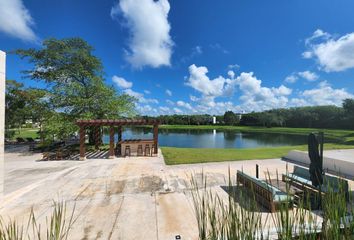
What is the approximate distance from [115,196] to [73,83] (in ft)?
41.7

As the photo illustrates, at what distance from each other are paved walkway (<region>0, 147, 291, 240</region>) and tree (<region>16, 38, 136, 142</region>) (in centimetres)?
624

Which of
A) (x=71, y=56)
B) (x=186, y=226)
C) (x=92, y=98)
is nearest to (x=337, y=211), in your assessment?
(x=186, y=226)

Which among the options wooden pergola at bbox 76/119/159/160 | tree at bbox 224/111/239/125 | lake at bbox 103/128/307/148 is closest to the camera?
wooden pergola at bbox 76/119/159/160

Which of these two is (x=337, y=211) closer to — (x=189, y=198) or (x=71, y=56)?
(x=189, y=198)

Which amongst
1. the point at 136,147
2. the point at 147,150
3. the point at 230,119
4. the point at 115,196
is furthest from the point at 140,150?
the point at 230,119

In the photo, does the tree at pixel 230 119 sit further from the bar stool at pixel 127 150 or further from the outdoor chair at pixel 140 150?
the bar stool at pixel 127 150

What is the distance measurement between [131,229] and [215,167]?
5653mm

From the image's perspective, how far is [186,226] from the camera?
397cm

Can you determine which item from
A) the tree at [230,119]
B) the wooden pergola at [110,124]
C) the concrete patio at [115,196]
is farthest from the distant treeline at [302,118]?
the concrete patio at [115,196]

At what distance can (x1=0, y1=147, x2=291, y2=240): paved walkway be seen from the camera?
3953 mm

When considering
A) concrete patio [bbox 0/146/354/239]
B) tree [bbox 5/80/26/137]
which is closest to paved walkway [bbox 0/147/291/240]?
concrete patio [bbox 0/146/354/239]

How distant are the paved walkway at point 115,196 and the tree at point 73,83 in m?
→ 6.24

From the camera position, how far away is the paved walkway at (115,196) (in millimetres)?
3953

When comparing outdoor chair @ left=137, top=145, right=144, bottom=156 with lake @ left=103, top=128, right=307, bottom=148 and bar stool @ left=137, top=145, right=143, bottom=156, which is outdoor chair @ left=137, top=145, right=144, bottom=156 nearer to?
bar stool @ left=137, top=145, right=143, bottom=156
